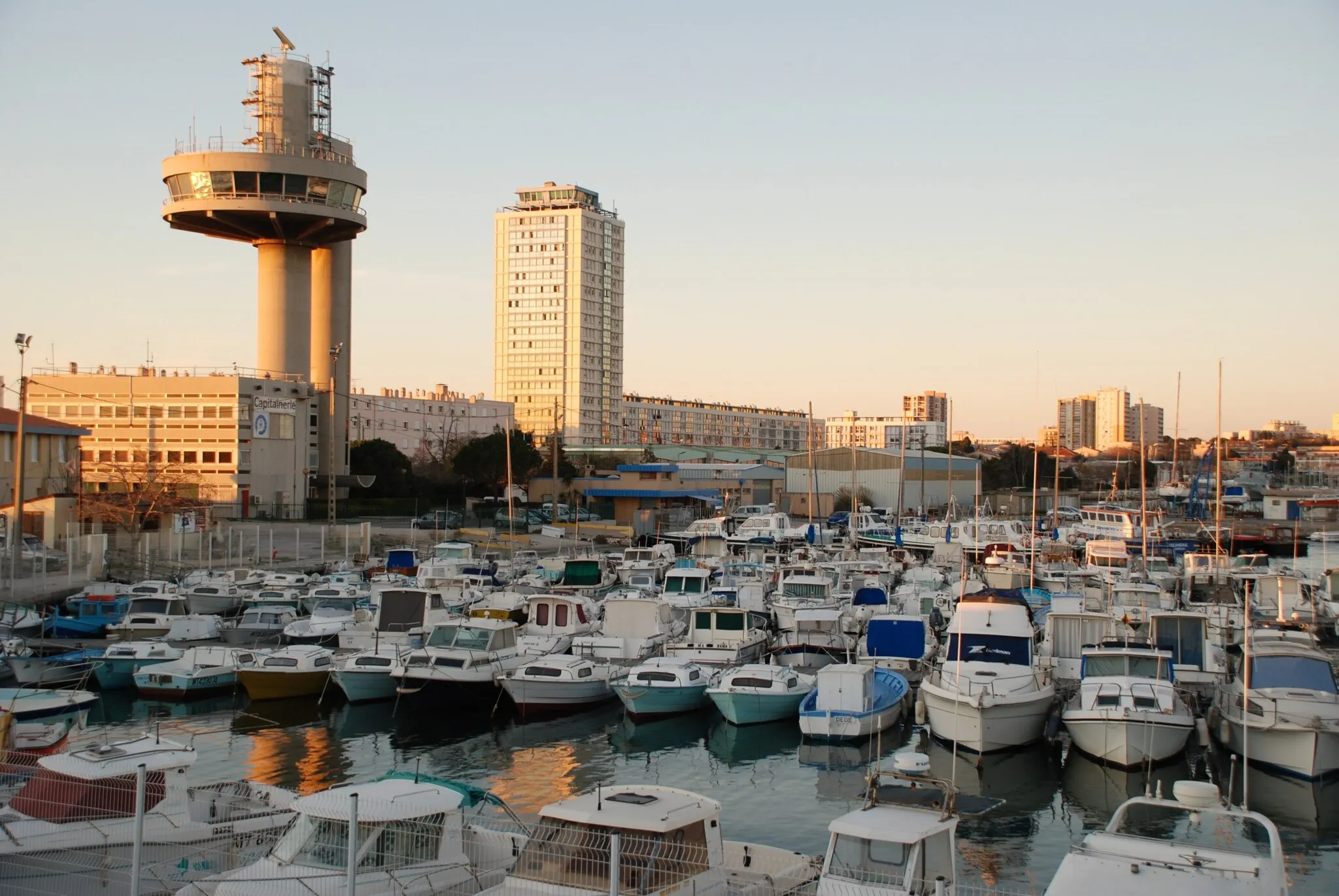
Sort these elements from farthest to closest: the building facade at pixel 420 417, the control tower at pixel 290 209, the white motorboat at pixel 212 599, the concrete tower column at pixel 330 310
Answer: the building facade at pixel 420 417
the concrete tower column at pixel 330 310
the control tower at pixel 290 209
the white motorboat at pixel 212 599

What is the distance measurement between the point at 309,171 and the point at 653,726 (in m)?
60.7

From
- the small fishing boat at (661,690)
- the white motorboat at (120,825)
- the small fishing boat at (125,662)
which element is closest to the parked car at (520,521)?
the small fishing boat at (125,662)

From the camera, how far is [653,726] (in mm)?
25562

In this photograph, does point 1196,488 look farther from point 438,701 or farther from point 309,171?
point 438,701

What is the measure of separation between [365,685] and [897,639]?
12.9 meters

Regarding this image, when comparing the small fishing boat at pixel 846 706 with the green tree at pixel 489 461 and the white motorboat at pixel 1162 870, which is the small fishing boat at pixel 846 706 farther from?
the green tree at pixel 489 461

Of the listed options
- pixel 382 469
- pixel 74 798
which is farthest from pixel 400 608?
pixel 382 469

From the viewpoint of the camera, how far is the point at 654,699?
25438 millimetres

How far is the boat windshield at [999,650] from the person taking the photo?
80.7ft

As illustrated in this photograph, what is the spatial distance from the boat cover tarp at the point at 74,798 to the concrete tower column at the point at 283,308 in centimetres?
6884

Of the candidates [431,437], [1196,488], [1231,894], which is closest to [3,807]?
[1231,894]

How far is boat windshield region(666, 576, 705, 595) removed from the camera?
3841 centimetres

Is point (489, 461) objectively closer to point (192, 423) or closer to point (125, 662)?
point (192, 423)

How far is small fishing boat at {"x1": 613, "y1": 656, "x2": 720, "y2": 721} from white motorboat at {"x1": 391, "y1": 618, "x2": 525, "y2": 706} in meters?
3.03
